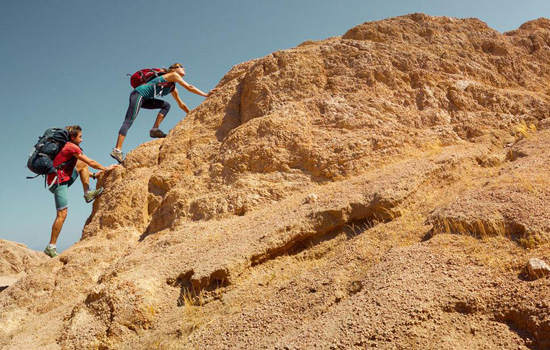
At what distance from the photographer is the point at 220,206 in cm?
628

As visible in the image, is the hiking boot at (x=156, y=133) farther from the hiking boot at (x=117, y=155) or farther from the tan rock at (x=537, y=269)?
the tan rock at (x=537, y=269)

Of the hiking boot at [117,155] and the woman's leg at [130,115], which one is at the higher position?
the woman's leg at [130,115]

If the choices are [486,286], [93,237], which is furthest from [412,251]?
[93,237]

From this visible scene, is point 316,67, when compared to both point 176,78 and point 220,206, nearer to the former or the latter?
point 176,78

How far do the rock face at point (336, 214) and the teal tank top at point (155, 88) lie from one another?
0.89 m

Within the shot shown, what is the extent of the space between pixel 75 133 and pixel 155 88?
76.1 inches

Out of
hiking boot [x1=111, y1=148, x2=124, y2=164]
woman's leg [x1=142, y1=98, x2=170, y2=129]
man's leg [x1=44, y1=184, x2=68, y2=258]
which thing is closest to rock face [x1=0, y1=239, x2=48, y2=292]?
man's leg [x1=44, y1=184, x2=68, y2=258]

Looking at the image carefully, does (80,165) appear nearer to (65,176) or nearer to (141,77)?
(65,176)

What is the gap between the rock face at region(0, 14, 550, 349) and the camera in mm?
3453

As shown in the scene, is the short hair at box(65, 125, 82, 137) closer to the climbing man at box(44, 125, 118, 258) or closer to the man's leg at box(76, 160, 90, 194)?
the climbing man at box(44, 125, 118, 258)

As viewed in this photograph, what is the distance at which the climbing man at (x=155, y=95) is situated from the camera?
26.6 ft

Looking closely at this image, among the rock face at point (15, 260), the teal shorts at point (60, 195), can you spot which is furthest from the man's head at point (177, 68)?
the rock face at point (15, 260)

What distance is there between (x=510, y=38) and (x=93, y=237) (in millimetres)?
10860

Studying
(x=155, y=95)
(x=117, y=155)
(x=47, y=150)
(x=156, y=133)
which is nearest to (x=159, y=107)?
(x=155, y=95)
